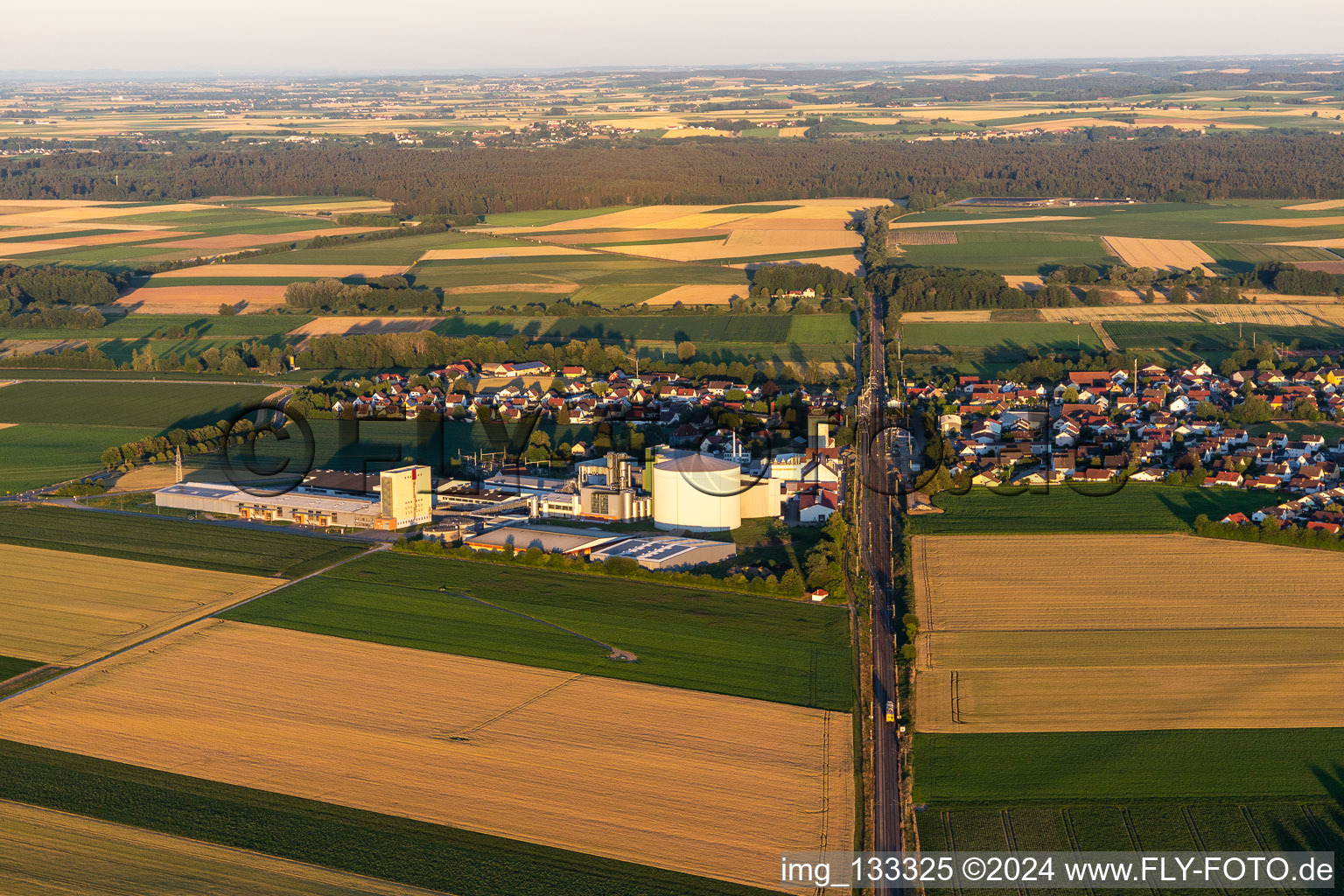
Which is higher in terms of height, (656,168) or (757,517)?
(656,168)

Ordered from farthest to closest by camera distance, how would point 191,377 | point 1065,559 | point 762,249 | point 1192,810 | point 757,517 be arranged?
point 762,249 → point 191,377 → point 757,517 → point 1065,559 → point 1192,810

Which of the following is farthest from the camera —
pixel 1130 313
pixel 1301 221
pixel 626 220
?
pixel 626 220

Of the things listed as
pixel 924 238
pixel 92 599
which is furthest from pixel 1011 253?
pixel 92 599

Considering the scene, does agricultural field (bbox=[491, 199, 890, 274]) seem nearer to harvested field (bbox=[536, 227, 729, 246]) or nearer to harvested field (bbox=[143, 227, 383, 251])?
harvested field (bbox=[536, 227, 729, 246])

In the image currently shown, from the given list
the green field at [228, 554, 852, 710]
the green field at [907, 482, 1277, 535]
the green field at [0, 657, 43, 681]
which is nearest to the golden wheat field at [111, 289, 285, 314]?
the green field at [228, 554, 852, 710]

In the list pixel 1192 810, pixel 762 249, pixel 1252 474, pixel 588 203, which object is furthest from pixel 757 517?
pixel 588 203

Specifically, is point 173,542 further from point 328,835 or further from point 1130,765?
point 1130,765

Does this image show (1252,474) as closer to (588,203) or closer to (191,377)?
(191,377)
